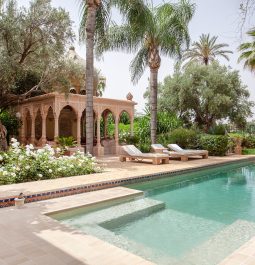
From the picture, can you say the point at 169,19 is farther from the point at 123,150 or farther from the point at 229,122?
the point at 229,122

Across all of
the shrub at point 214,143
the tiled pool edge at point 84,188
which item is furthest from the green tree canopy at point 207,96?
the tiled pool edge at point 84,188

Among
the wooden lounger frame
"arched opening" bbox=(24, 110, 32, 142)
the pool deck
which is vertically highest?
"arched opening" bbox=(24, 110, 32, 142)

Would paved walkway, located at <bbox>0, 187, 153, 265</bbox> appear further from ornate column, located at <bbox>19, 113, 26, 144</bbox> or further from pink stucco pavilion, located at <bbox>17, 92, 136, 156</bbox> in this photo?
ornate column, located at <bbox>19, 113, 26, 144</bbox>

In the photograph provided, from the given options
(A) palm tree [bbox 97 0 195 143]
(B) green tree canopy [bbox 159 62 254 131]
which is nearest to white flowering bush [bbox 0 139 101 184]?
(A) palm tree [bbox 97 0 195 143]

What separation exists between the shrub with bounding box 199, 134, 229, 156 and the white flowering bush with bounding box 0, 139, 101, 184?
11.5 metres

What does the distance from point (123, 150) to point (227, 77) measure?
14.0m

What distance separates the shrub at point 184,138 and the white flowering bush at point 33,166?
35.9 ft

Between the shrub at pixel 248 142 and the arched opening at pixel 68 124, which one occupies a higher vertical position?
the arched opening at pixel 68 124

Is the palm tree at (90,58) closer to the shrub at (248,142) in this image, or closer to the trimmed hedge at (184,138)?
the trimmed hedge at (184,138)

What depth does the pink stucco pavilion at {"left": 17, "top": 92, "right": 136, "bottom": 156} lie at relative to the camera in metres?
16.4

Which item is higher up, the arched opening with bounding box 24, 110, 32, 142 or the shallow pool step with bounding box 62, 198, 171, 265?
the arched opening with bounding box 24, 110, 32, 142

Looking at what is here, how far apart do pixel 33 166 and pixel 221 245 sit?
245 inches

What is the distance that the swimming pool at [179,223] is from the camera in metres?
4.74

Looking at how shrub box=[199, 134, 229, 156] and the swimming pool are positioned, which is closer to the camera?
the swimming pool
